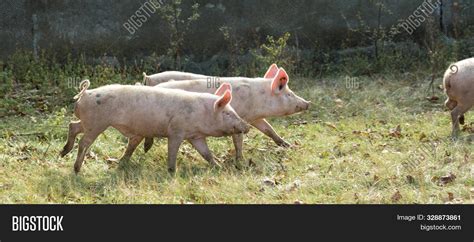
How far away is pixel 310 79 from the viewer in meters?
12.8

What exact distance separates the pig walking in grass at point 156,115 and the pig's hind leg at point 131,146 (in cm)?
8

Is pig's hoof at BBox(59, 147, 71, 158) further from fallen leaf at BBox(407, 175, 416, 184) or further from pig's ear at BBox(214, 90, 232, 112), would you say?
fallen leaf at BBox(407, 175, 416, 184)

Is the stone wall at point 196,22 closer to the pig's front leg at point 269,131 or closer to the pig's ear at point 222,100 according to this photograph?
the pig's front leg at point 269,131

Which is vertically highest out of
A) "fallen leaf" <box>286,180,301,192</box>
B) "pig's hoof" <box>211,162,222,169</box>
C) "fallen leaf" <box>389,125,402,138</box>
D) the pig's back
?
the pig's back

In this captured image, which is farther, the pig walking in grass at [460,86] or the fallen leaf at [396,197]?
the pig walking in grass at [460,86]

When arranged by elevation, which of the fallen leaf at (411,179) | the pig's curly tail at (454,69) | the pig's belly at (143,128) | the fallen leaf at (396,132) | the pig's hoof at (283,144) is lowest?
the fallen leaf at (411,179)

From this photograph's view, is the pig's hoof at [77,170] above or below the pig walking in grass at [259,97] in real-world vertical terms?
below

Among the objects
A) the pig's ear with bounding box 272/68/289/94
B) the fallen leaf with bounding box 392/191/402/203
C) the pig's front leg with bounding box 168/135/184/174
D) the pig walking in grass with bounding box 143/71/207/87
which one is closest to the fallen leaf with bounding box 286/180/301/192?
the fallen leaf with bounding box 392/191/402/203

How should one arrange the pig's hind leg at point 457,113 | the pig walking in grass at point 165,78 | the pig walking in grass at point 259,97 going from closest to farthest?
the pig walking in grass at point 259,97, the pig's hind leg at point 457,113, the pig walking in grass at point 165,78

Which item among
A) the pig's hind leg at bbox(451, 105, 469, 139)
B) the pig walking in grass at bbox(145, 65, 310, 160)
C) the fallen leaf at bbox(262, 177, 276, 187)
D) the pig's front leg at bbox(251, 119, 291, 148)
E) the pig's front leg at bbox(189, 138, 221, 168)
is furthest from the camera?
the pig's hind leg at bbox(451, 105, 469, 139)

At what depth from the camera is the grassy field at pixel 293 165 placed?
7.31 m

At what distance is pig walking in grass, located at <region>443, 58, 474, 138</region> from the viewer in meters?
9.63

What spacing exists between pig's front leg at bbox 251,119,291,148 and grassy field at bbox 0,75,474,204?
0.14m

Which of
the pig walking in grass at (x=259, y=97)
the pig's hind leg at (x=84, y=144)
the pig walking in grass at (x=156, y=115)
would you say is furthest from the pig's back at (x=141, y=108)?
the pig walking in grass at (x=259, y=97)
